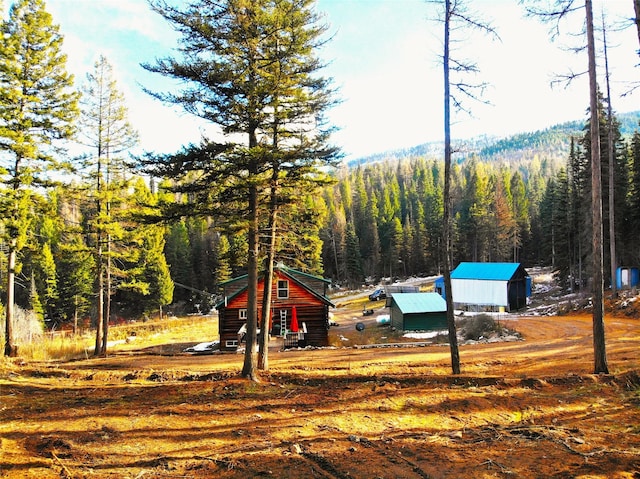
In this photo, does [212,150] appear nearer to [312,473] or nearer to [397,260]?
[312,473]

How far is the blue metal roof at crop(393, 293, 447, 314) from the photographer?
103 ft

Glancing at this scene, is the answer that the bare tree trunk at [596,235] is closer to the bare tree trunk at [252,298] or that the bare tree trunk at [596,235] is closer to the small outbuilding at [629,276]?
the bare tree trunk at [252,298]

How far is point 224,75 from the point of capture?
1090cm

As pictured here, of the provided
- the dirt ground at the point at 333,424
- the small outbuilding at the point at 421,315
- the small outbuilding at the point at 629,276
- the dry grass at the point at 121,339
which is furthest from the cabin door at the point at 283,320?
the small outbuilding at the point at 629,276

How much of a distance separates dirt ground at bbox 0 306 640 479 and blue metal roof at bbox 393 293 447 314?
59.0ft

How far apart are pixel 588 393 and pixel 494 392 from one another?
6.91ft

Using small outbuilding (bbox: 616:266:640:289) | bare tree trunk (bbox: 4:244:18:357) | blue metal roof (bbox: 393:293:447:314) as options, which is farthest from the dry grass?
small outbuilding (bbox: 616:266:640:289)

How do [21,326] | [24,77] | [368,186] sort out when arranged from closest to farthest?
[24,77]
[21,326]
[368,186]

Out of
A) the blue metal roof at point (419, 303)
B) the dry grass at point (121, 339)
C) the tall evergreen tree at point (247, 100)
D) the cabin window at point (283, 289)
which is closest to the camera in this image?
the tall evergreen tree at point (247, 100)

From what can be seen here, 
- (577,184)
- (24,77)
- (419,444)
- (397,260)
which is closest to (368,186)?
(397,260)

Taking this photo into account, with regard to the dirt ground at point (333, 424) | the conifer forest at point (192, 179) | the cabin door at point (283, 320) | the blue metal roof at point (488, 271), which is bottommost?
the cabin door at point (283, 320)

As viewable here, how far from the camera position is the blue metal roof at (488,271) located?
40.0 metres

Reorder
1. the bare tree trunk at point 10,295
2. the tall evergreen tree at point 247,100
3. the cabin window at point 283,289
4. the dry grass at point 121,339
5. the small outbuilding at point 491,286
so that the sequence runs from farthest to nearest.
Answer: the small outbuilding at point 491,286 < the cabin window at point 283,289 < the dry grass at point 121,339 < the bare tree trunk at point 10,295 < the tall evergreen tree at point 247,100

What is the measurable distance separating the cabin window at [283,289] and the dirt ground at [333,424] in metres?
16.5
